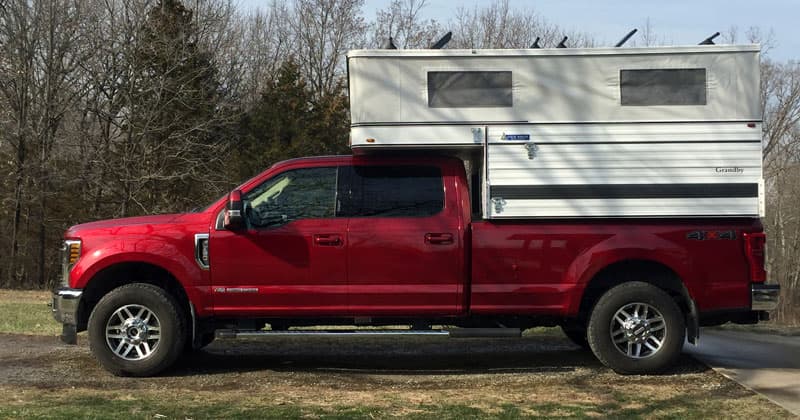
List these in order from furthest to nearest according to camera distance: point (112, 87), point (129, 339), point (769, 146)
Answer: point (769, 146) → point (112, 87) → point (129, 339)

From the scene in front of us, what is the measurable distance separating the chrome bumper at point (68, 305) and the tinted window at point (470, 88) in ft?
12.2

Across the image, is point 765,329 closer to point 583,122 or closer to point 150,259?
point 583,122

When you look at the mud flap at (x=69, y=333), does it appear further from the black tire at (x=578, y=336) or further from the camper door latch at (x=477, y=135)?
the black tire at (x=578, y=336)

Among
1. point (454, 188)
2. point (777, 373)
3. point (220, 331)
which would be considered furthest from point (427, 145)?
point (777, 373)

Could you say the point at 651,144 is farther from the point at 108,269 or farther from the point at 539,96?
the point at 108,269

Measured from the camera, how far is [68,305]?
711 centimetres

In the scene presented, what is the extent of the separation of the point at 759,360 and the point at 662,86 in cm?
325

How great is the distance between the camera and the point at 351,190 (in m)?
7.35

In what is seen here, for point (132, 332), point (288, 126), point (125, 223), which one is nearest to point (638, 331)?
point (132, 332)

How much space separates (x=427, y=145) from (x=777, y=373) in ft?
13.2

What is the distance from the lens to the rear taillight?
714 cm

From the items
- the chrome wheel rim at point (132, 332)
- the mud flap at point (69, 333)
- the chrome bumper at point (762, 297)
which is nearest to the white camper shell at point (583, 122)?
the chrome bumper at point (762, 297)

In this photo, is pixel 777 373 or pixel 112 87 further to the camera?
pixel 112 87

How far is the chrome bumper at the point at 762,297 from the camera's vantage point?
7.16 m
